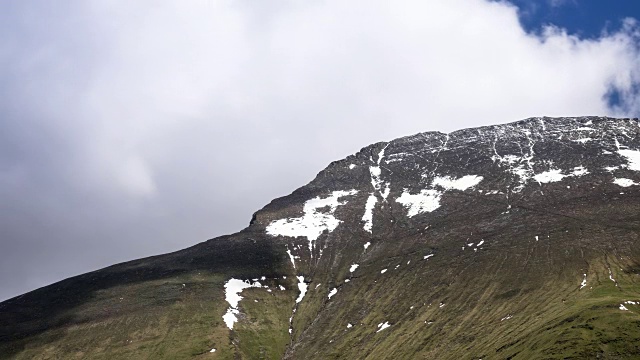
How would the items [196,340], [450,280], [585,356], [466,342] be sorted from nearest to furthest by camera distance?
[585,356] → [466,342] → [196,340] → [450,280]

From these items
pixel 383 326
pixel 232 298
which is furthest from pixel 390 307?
pixel 232 298

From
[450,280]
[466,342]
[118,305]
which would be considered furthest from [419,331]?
[118,305]

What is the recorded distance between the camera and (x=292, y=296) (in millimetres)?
194000

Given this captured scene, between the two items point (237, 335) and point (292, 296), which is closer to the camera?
point (237, 335)

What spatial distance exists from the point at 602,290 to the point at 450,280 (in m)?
45.2

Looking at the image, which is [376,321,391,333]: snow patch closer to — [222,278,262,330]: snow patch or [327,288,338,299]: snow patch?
[327,288,338,299]: snow patch

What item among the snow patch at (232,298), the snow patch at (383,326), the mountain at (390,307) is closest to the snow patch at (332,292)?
the mountain at (390,307)

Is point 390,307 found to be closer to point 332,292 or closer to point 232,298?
point 332,292

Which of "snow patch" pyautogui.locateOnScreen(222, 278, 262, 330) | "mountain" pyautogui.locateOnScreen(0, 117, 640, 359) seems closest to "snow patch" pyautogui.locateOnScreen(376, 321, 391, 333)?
"mountain" pyautogui.locateOnScreen(0, 117, 640, 359)

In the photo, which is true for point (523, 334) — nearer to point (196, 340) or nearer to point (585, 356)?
point (585, 356)

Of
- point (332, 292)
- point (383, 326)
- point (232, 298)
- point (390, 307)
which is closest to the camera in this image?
point (383, 326)

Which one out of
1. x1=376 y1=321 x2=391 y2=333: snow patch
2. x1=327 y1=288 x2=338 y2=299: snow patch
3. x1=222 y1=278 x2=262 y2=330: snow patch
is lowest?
x1=376 y1=321 x2=391 y2=333: snow patch

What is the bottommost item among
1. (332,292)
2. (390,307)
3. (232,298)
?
(390,307)

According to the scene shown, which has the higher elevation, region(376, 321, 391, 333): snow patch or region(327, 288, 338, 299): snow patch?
region(327, 288, 338, 299): snow patch
